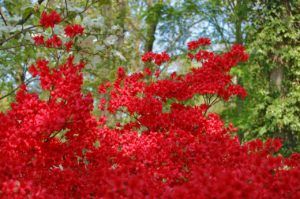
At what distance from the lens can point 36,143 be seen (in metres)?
2.26

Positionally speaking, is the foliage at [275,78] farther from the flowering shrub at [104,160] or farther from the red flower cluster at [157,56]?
the flowering shrub at [104,160]

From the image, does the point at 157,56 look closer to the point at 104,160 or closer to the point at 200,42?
the point at 200,42

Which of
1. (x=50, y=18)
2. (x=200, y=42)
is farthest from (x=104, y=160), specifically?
(x=200, y=42)

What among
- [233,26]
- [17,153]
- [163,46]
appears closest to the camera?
[17,153]

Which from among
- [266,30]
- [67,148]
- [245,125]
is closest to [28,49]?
[67,148]

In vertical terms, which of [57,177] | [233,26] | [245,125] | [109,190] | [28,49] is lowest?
[109,190]

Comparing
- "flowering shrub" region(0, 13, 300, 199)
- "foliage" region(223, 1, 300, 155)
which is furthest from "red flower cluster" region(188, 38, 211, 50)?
"foliage" region(223, 1, 300, 155)

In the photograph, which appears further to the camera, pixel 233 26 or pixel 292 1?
pixel 233 26

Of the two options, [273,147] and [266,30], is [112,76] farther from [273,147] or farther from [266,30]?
[273,147]

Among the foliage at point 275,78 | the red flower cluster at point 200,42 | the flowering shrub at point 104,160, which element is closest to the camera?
the flowering shrub at point 104,160

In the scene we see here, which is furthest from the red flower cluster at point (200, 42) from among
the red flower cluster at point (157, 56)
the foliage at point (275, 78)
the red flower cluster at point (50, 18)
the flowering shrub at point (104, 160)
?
the foliage at point (275, 78)

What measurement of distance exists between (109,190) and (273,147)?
1623 millimetres

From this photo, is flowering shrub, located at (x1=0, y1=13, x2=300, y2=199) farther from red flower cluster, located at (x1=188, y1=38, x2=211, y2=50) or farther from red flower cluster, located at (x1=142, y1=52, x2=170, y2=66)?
red flower cluster, located at (x1=188, y1=38, x2=211, y2=50)

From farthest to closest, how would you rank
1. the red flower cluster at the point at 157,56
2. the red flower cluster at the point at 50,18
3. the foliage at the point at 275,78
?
the foliage at the point at 275,78 → the red flower cluster at the point at 157,56 → the red flower cluster at the point at 50,18
